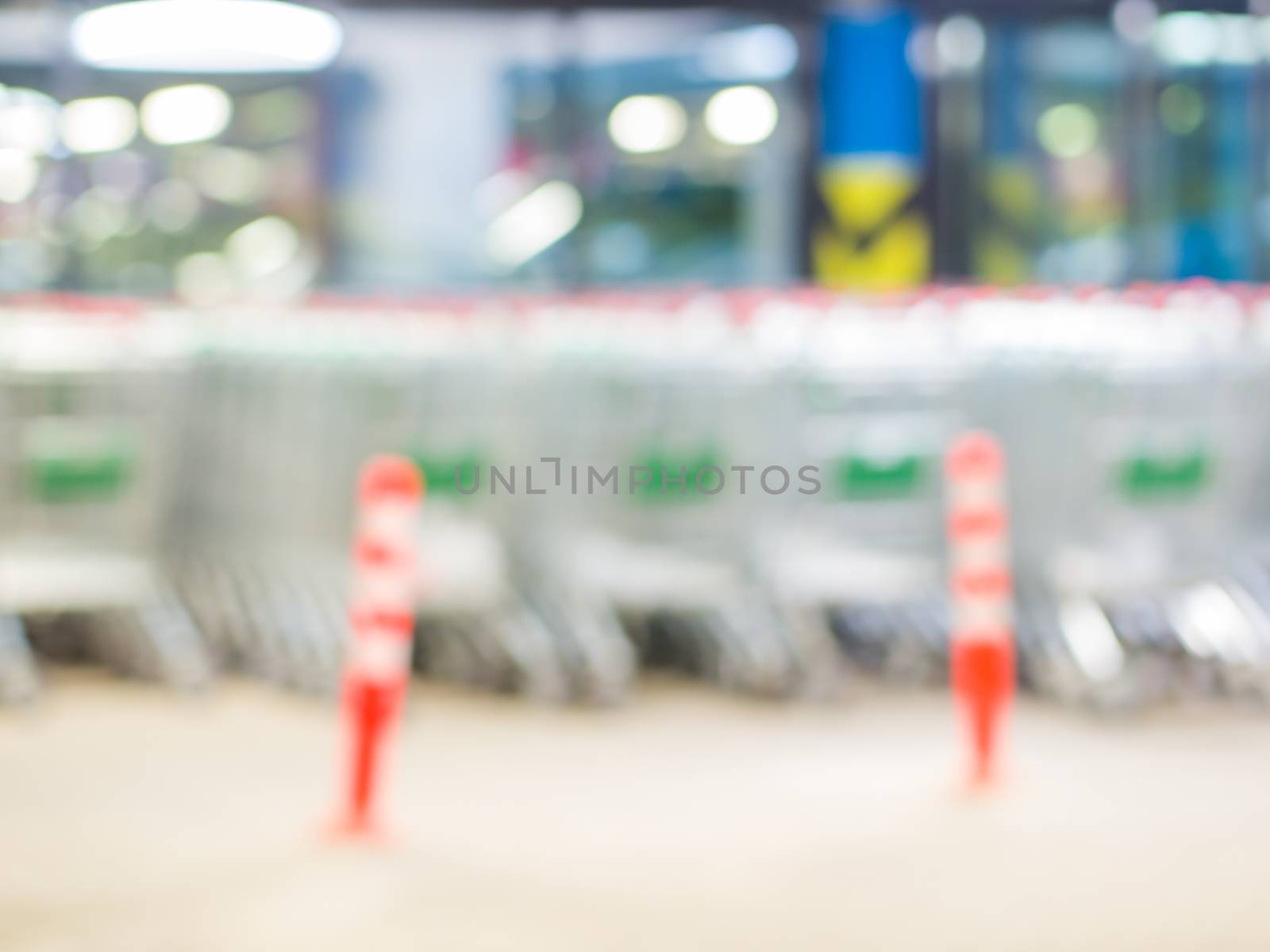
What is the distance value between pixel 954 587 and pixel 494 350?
5.47 feet

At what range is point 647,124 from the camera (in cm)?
1039

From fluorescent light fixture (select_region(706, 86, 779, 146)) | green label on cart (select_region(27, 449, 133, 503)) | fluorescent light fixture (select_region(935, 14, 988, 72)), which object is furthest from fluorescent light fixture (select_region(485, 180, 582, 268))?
green label on cart (select_region(27, 449, 133, 503))

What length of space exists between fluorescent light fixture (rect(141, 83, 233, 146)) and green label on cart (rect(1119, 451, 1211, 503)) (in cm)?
581

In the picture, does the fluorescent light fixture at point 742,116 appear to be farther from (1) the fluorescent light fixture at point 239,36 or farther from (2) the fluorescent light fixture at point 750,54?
(1) the fluorescent light fixture at point 239,36

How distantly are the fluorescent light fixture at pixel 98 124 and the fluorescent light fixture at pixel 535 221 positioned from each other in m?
1.89

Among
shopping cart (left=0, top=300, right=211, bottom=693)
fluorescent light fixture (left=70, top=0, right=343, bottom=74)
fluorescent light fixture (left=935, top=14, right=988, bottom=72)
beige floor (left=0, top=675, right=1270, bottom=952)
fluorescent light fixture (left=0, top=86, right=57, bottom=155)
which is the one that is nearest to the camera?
beige floor (left=0, top=675, right=1270, bottom=952)

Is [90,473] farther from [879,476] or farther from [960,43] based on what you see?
[960,43]

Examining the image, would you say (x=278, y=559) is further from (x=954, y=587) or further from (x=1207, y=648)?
(x=1207, y=648)

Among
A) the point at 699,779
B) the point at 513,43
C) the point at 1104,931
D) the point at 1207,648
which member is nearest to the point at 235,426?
the point at 699,779

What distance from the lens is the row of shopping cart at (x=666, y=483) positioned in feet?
19.3

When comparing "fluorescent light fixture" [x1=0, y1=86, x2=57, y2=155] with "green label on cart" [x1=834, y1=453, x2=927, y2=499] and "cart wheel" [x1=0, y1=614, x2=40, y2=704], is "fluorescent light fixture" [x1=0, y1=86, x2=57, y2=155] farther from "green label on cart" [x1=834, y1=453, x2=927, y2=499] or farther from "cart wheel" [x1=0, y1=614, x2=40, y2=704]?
"green label on cart" [x1=834, y1=453, x2=927, y2=499]

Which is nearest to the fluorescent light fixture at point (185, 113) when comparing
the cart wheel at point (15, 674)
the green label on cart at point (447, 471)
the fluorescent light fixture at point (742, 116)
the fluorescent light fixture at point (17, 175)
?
the fluorescent light fixture at point (17, 175)

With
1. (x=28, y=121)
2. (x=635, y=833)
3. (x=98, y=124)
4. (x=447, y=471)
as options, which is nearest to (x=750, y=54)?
(x=98, y=124)

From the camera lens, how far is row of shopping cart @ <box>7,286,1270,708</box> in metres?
5.89
